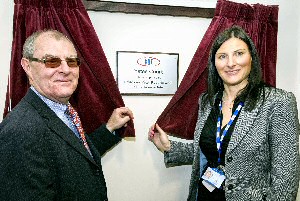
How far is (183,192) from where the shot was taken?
2211 mm

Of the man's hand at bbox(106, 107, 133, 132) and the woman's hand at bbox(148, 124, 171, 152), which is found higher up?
the man's hand at bbox(106, 107, 133, 132)

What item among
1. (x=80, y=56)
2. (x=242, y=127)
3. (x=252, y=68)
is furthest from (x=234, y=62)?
(x=80, y=56)

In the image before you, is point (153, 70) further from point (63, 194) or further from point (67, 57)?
point (63, 194)

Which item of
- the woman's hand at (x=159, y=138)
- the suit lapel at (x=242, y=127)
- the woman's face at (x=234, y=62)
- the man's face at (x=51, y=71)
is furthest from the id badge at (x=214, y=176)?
the man's face at (x=51, y=71)

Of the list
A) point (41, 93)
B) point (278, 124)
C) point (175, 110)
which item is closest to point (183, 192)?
point (175, 110)

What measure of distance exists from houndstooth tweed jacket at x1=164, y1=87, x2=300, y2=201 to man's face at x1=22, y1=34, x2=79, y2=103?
0.87 m

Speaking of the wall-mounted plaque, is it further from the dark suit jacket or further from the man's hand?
the dark suit jacket

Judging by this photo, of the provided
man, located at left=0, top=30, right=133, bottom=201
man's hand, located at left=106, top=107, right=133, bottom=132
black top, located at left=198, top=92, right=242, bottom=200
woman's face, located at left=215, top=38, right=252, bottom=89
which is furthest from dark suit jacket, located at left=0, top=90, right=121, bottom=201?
woman's face, located at left=215, top=38, right=252, bottom=89

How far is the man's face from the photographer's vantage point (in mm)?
1357

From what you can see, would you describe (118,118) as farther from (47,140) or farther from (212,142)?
(47,140)

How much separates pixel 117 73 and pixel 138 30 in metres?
0.32

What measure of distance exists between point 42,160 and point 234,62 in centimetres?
107

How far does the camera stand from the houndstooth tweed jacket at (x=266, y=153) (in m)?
1.50

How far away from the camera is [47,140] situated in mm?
1228
